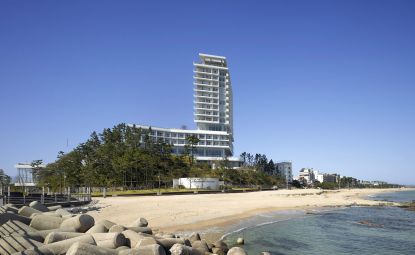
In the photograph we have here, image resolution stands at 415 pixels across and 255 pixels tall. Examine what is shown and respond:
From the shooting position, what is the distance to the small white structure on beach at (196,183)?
9656cm

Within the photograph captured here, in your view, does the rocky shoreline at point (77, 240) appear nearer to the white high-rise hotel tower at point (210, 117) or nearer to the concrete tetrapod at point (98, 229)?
the concrete tetrapod at point (98, 229)

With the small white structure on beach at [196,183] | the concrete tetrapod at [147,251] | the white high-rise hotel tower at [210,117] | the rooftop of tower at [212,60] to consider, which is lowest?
the small white structure on beach at [196,183]

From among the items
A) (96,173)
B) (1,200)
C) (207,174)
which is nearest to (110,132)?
(96,173)

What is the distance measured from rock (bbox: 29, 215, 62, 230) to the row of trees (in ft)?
240

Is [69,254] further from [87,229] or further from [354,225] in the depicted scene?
[354,225]

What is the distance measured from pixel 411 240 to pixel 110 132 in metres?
95.3

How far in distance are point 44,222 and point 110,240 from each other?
5258mm

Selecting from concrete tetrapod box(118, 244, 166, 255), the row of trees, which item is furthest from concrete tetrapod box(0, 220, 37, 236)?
the row of trees

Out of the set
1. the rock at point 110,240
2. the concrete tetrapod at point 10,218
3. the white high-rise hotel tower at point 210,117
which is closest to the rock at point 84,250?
the rock at point 110,240

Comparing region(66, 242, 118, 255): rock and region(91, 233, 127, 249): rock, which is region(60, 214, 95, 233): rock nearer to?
region(91, 233, 127, 249): rock

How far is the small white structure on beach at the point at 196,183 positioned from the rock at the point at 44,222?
79.7 metres

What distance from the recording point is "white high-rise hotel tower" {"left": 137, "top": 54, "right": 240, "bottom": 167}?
489 feet

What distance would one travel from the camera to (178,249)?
1298 centimetres

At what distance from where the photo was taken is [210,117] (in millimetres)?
158250
